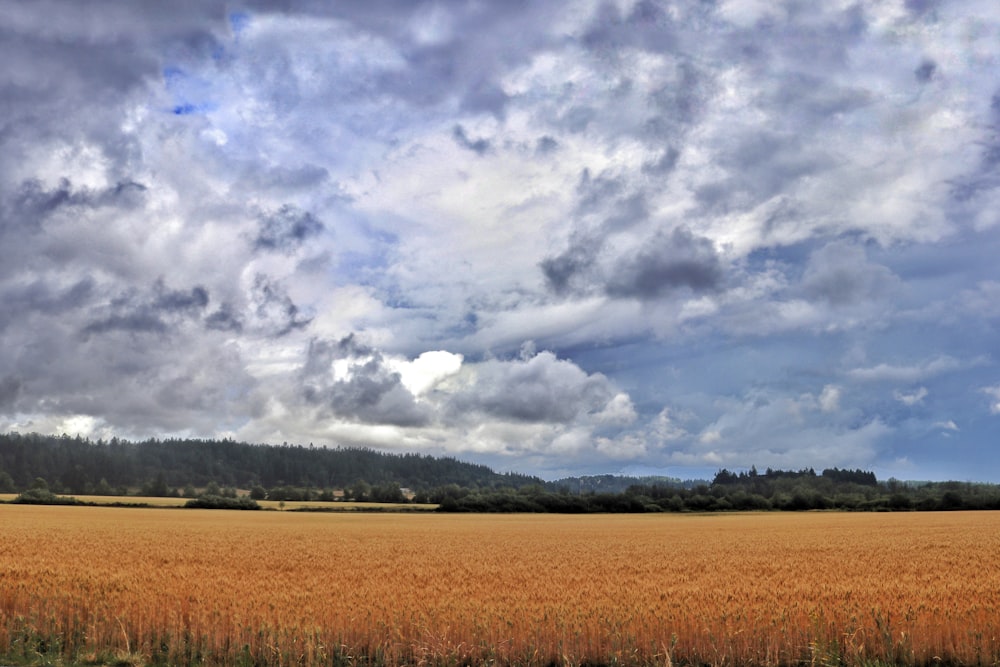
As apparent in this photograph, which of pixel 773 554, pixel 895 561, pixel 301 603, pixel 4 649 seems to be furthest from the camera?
pixel 773 554

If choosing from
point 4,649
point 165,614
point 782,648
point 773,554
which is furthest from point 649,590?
point 773,554

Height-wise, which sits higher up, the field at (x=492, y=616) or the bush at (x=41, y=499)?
the field at (x=492, y=616)

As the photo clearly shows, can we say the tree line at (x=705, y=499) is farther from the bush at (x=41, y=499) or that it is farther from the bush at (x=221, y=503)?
the bush at (x=41, y=499)

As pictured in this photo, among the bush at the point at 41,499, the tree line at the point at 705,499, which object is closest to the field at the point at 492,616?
the tree line at the point at 705,499

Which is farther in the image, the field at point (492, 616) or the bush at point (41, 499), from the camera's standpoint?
the bush at point (41, 499)

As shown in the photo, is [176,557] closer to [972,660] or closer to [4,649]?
[4,649]

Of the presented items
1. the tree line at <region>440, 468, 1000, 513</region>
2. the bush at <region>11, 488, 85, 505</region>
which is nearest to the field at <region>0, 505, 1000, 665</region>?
the tree line at <region>440, 468, 1000, 513</region>

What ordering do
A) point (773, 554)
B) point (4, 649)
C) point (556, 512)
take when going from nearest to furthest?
point (4, 649), point (773, 554), point (556, 512)

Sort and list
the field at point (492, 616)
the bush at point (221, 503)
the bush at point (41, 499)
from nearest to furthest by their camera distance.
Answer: the field at point (492, 616) → the bush at point (41, 499) → the bush at point (221, 503)

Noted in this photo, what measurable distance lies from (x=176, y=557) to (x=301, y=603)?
17610 mm

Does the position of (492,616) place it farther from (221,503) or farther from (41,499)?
(41,499)

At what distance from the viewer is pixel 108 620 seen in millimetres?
17547

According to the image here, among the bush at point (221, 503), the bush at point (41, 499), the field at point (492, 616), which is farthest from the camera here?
the bush at point (221, 503)

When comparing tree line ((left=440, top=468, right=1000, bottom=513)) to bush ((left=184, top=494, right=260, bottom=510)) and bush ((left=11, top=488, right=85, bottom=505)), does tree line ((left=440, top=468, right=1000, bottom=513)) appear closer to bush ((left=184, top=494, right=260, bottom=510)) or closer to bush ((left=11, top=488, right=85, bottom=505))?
bush ((left=184, top=494, right=260, bottom=510))
